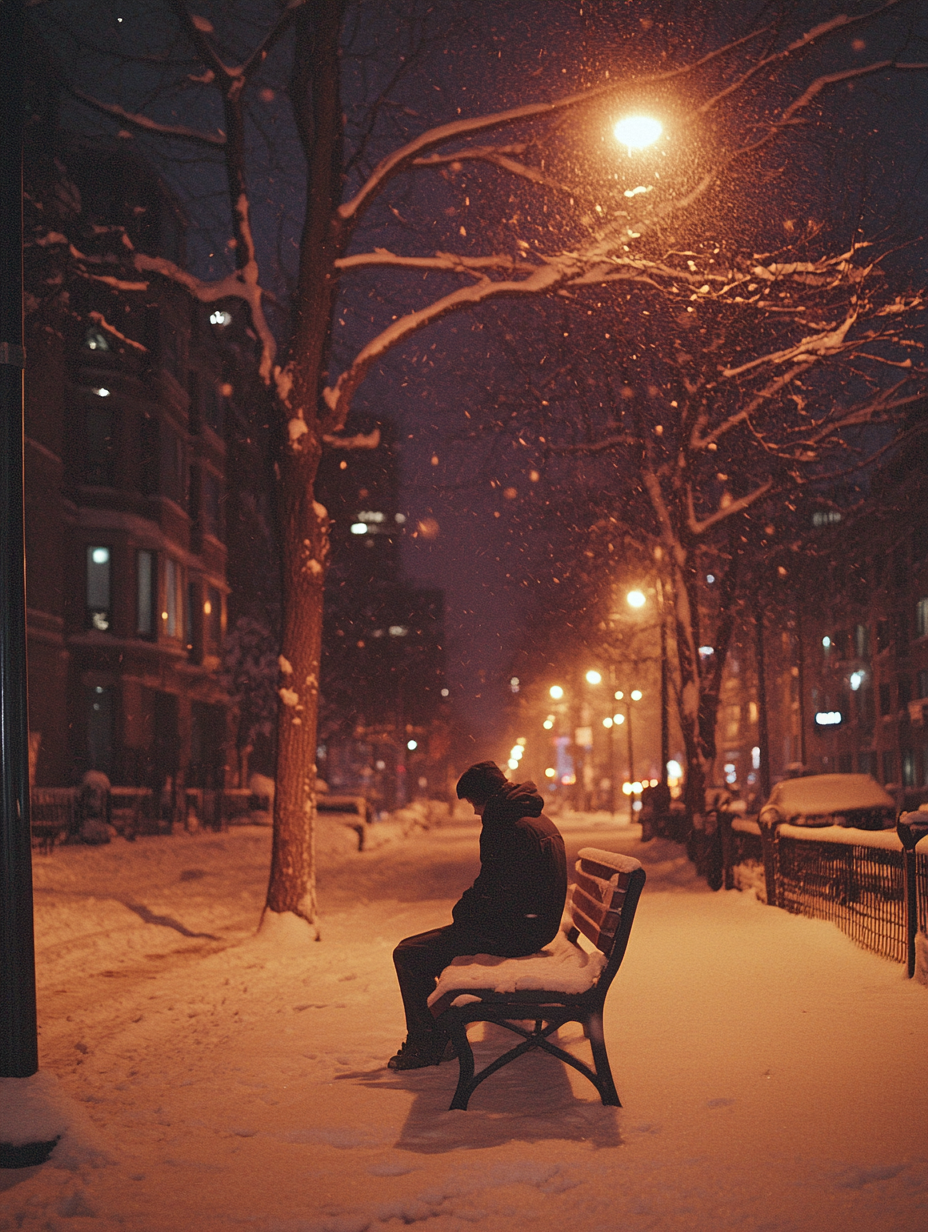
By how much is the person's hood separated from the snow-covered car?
13803 millimetres

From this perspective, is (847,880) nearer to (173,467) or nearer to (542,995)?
(542,995)

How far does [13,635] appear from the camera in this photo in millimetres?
5422

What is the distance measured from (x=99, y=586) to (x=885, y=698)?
39.8m

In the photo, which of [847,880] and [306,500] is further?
[306,500]

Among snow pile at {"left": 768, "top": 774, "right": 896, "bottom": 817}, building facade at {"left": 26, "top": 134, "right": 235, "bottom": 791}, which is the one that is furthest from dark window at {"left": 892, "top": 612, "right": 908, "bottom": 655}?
snow pile at {"left": 768, "top": 774, "right": 896, "bottom": 817}

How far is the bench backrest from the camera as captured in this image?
5871mm

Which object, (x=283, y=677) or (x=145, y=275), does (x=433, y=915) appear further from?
(x=145, y=275)

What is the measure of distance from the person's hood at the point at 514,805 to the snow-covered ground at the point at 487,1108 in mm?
1265

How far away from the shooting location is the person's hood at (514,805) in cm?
629

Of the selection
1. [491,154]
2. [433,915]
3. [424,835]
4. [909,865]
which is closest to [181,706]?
[424,835]

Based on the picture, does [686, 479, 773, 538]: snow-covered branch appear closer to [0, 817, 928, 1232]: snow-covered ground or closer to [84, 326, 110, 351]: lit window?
[0, 817, 928, 1232]: snow-covered ground

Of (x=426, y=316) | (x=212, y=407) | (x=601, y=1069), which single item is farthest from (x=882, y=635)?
(x=601, y=1069)

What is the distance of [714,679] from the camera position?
923 inches

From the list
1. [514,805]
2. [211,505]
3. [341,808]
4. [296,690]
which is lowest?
[341,808]
